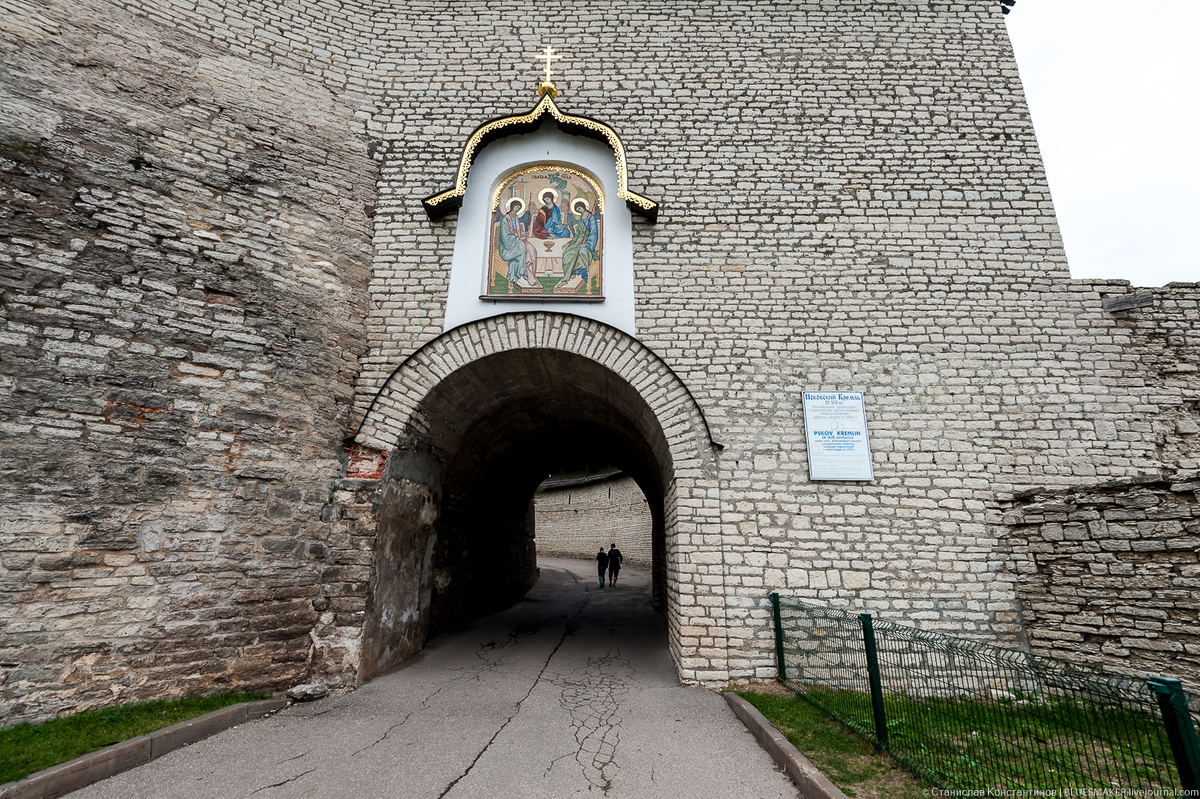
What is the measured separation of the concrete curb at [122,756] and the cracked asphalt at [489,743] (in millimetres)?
94

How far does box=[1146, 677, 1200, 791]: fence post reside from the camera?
7.16ft

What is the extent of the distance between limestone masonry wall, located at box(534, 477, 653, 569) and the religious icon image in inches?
608

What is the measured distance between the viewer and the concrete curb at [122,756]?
11.2 feet

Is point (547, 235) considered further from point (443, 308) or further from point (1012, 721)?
point (1012, 721)

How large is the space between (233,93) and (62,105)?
1.68m

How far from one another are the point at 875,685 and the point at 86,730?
6008 mm

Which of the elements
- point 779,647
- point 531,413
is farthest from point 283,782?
point 531,413

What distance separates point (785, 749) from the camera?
3.89 meters

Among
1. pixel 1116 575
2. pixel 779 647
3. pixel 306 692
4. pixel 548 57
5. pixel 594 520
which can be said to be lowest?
pixel 306 692

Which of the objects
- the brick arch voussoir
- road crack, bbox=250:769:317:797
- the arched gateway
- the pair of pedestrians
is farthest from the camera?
the pair of pedestrians

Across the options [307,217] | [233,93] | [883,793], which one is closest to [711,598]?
[883,793]

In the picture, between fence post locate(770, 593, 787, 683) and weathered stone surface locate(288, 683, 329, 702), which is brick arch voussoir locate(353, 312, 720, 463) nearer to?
fence post locate(770, 593, 787, 683)

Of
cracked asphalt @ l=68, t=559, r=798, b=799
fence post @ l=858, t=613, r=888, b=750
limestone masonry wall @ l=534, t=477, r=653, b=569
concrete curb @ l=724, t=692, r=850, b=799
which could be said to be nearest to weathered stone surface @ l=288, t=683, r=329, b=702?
cracked asphalt @ l=68, t=559, r=798, b=799

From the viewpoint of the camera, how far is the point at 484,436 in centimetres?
875
